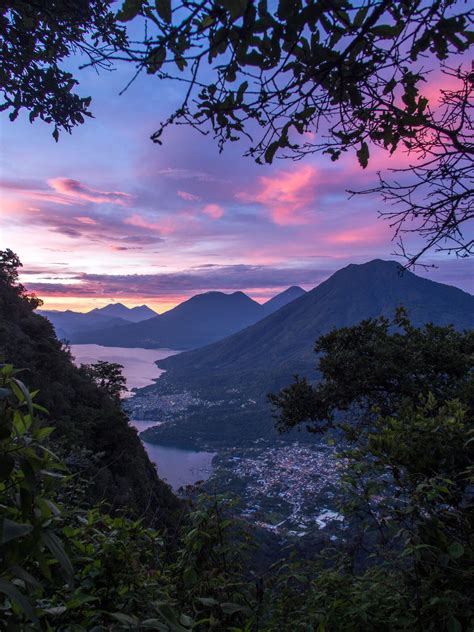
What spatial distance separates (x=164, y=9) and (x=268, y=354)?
153353 millimetres

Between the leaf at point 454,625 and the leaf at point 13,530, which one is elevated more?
the leaf at point 13,530

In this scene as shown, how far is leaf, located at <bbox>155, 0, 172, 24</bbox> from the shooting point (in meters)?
1.28

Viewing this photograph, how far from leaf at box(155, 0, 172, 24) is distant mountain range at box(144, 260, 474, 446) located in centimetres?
7896

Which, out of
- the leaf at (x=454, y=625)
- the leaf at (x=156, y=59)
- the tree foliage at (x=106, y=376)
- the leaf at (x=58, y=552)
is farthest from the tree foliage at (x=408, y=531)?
the tree foliage at (x=106, y=376)

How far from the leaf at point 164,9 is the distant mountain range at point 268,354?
79.0m

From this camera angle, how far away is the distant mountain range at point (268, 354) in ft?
289

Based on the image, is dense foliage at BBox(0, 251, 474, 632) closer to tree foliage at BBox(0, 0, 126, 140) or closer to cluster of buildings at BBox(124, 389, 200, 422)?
tree foliage at BBox(0, 0, 126, 140)

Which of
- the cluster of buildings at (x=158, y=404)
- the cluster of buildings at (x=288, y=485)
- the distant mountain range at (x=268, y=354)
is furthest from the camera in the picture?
the cluster of buildings at (x=158, y=404)

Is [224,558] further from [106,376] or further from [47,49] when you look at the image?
[106,376]

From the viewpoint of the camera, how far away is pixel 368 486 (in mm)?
2221

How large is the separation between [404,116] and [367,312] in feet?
570

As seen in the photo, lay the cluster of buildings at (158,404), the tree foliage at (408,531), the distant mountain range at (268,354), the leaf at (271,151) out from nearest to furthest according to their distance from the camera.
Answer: the leaf at (271,151) → the tree foliage at (408,531) → the distant mountain range at (268,354) → the cluster of buildings at (158,404)

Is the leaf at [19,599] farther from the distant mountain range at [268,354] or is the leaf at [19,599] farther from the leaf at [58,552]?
the distant mountain range at [268,354]

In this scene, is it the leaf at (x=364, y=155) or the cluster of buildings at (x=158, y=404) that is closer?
the leaf at (x=364, y=155)
